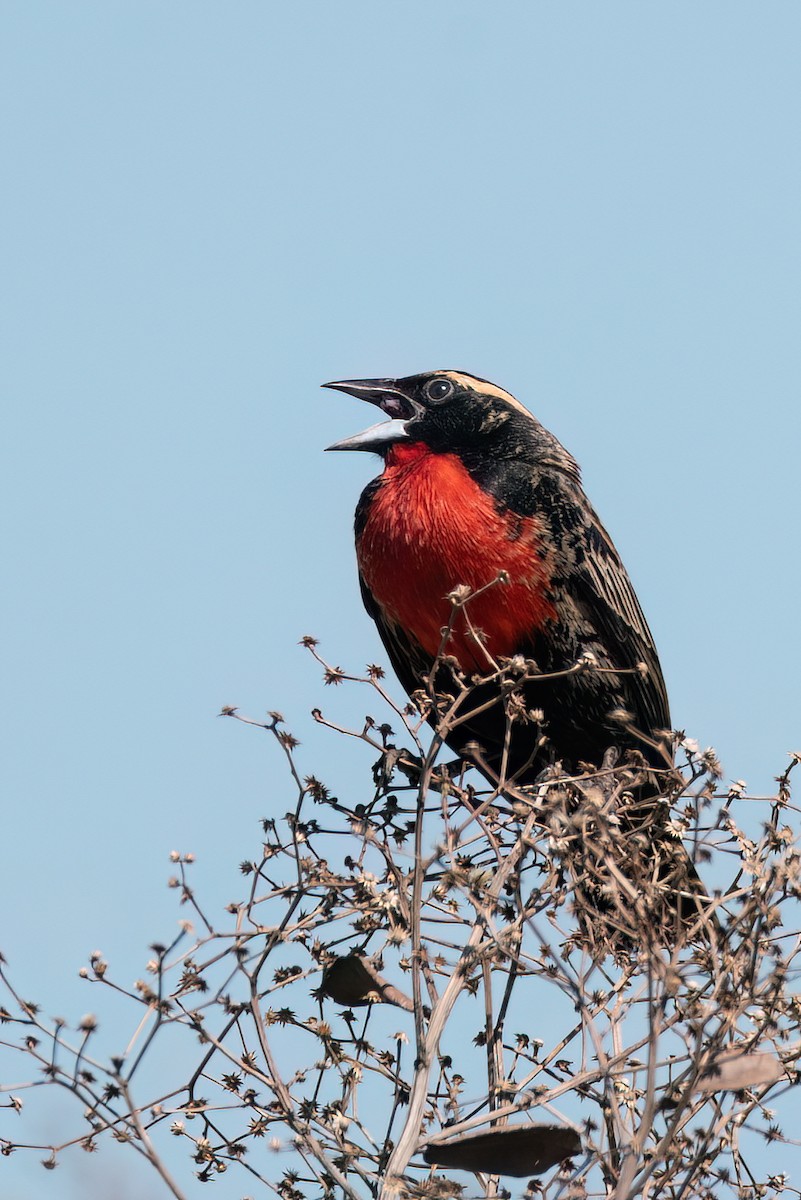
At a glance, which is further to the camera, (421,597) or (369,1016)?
(421,597)

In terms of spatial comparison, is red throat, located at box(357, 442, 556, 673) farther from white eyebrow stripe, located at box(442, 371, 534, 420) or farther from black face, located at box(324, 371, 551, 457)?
white eyebrow stripe, located at box(442, 371, 534, 420)

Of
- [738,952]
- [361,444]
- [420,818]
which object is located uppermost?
[361,444]

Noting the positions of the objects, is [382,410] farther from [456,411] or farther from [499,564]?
[499,564]

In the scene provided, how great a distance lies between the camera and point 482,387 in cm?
691

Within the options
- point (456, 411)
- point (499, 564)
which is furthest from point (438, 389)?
point (499, 564)

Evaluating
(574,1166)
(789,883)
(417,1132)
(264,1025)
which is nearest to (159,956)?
(264,1025)

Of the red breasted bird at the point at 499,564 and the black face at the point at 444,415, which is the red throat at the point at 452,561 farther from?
the black face at the point at 444,415

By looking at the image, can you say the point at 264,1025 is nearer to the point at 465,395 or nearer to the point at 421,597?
the point at 421,597

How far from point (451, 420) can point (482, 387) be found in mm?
258

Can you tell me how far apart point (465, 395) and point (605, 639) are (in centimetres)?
118

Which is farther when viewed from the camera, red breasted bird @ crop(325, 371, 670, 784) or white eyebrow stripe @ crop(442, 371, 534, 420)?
white eyebrow stripe @ crop(442, 371, 534, 420)

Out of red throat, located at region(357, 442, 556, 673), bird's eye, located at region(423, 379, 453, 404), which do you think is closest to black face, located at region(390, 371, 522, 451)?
bird's eye, located at region(423, 379, 453, 404)

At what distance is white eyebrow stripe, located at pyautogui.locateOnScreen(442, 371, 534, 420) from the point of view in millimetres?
6871

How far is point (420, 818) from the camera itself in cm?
414
